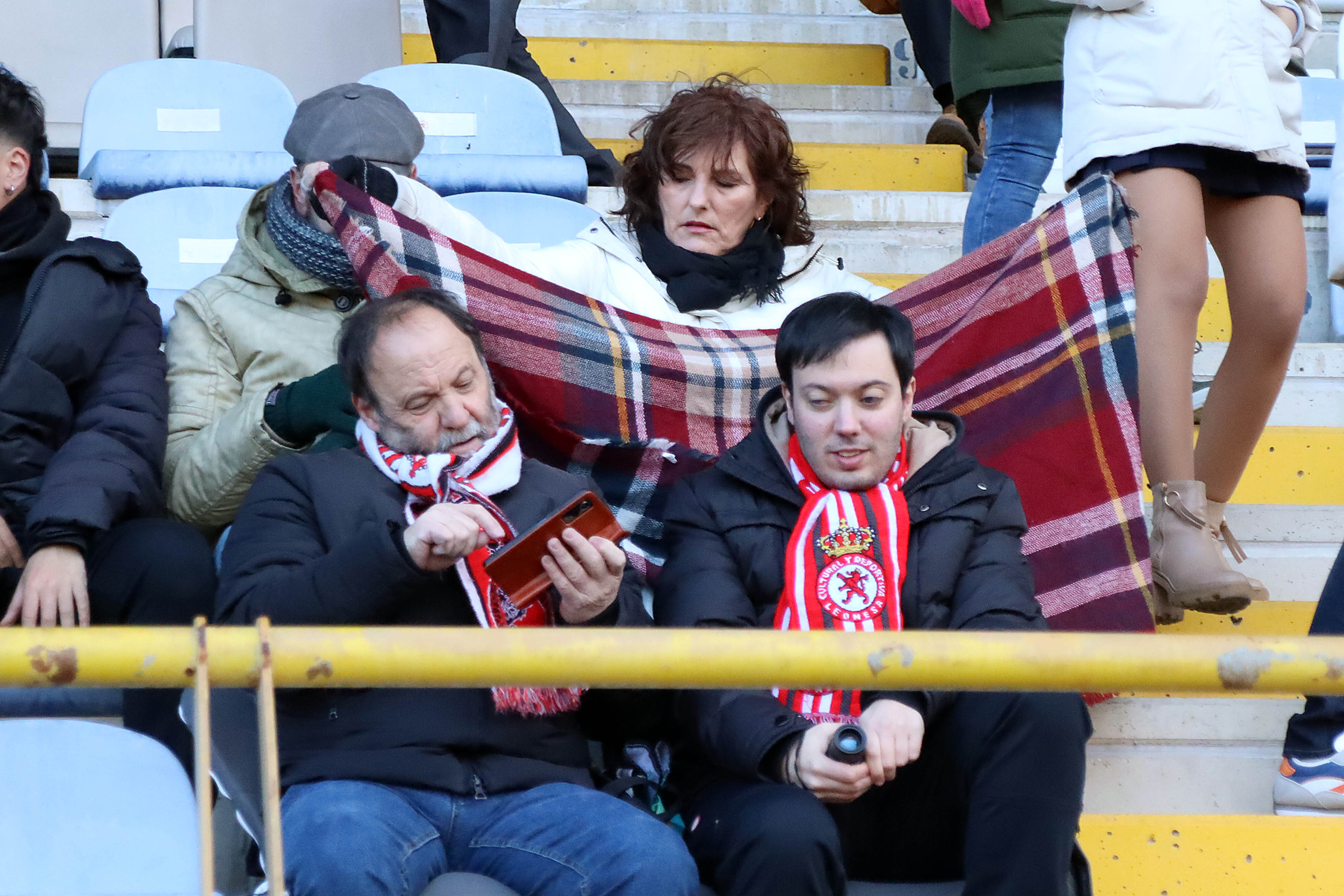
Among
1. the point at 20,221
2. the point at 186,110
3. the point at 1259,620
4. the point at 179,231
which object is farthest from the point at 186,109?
the point at 1259,620

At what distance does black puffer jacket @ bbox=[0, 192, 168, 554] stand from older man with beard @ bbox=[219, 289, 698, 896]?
0.27 meters

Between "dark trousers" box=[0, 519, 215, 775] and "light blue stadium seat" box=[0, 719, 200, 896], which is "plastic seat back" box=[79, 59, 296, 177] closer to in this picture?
"dark trousers" box=[0, 519, 215, 775]

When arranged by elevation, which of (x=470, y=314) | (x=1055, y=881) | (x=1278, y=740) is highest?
(x=470, y=314)

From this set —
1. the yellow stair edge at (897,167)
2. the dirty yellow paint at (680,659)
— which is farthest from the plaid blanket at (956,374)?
the yellow stair edge at (897,167)

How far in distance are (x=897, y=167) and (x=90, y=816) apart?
3.19 m

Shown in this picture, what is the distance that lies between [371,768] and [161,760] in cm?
21

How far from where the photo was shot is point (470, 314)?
7.26ft

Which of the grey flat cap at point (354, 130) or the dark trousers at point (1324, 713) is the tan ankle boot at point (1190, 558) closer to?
the dark trousers at point (1324, 713)

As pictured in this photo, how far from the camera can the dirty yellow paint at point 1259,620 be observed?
100 inches

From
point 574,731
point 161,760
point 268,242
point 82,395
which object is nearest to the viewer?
point 161,760

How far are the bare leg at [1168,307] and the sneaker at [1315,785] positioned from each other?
446 millimetres

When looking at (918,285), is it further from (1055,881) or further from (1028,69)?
(1055,881)

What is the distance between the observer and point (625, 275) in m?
2.55

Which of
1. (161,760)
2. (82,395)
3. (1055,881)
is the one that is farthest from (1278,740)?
(82,395)
